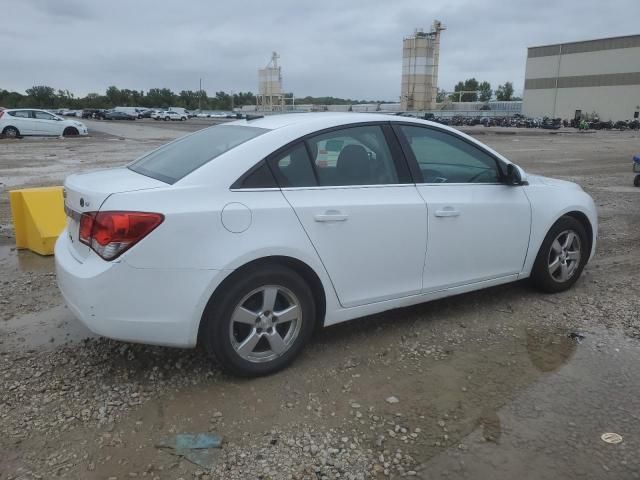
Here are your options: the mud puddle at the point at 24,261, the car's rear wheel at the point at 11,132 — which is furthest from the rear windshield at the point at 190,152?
the car's rear wheel at the point at 11,132

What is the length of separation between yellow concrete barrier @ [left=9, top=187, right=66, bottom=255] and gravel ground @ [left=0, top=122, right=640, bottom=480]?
1.32m

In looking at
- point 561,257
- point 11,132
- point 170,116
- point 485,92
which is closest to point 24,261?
point 561,257

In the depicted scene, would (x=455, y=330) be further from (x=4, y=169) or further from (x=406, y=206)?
(x=4, y=169)

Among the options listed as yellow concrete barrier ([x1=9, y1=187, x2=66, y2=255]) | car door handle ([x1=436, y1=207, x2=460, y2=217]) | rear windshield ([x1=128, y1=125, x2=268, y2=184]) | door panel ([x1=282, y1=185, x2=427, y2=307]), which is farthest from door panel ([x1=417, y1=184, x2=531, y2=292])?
yellow concrete barrier ([x1=9, y1=187, x2=66, y2=255])

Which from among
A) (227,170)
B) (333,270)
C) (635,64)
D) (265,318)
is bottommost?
(265,318)

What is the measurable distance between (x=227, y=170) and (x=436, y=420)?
6.11 ft

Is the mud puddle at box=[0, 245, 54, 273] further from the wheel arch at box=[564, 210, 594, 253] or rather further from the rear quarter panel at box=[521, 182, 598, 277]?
the wheel arch at box=[564, 210, 594, 253]

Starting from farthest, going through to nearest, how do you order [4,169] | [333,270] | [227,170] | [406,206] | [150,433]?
[4,169] < [406,206] < [333,270] < [227,170] < [150,433]

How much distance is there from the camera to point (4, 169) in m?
14.2

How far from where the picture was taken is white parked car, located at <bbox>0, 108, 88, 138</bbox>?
26391 millimetres

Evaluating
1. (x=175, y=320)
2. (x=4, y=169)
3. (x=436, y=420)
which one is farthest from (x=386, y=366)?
(x=4, y=169)

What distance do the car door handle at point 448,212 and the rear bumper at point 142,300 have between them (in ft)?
5.56

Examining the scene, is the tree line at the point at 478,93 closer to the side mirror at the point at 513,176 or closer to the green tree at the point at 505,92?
the green tree at the point at 505,92

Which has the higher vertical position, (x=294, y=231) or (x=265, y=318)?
(x=294, y=231)
